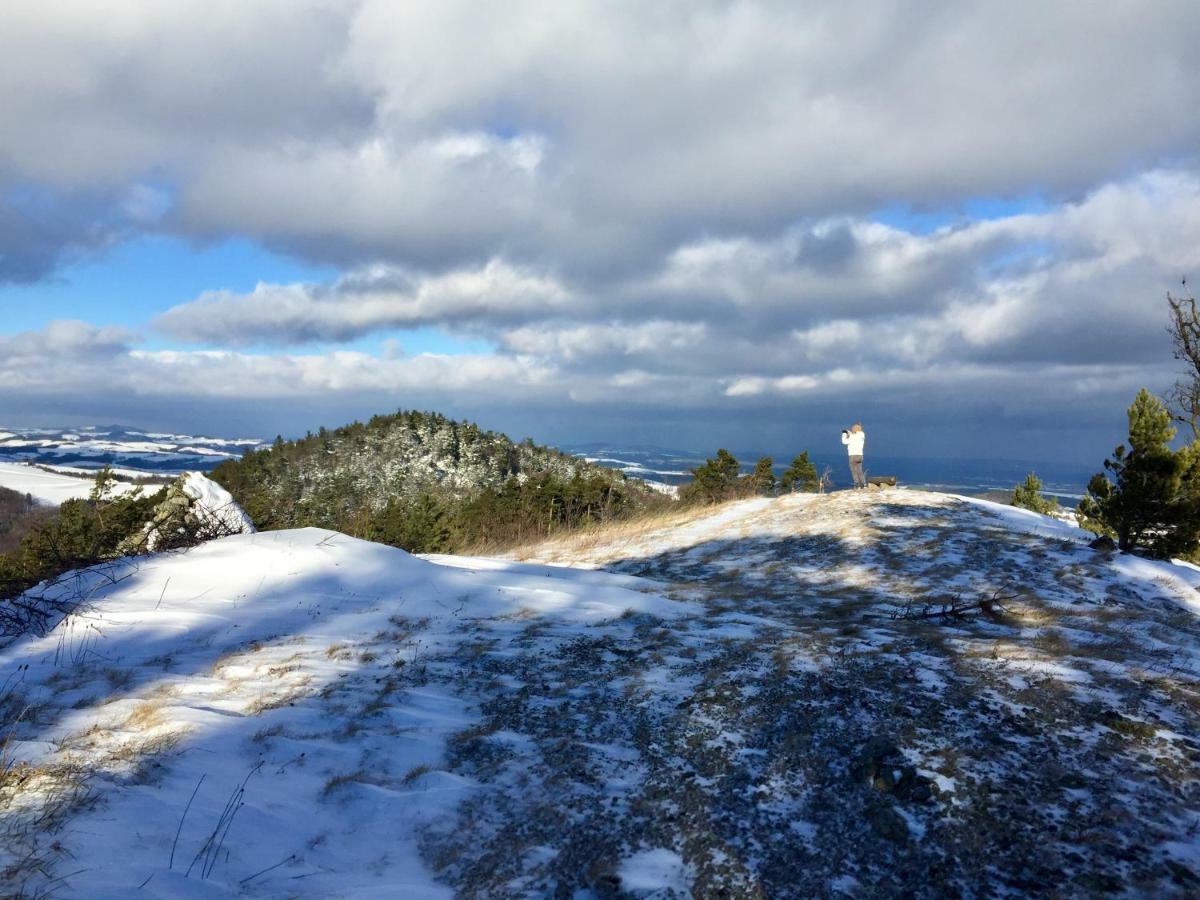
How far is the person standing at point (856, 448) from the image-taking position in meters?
17.9

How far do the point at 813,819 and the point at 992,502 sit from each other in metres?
14.5

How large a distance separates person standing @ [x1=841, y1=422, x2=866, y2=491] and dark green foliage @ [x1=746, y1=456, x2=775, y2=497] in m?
3.12

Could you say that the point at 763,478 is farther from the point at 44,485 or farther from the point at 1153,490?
the point at 44,485

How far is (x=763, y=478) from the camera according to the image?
→ 83.8 ft

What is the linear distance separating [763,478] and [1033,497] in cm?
1853

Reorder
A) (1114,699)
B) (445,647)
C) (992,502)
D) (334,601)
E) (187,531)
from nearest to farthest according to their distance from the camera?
(1114,699), (445,647), (334,601), (187,531), (992,502)

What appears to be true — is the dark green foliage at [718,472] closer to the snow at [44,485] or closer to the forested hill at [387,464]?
the forested hill at [387,464]

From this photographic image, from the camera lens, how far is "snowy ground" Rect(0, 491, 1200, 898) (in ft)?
9.44

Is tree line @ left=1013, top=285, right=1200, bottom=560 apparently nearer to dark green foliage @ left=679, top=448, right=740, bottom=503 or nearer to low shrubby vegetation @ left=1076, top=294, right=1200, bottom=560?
low shrubby vegetation @ left=1076, top=294, right=1200, bottom=560

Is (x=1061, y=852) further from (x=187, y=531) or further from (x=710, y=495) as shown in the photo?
(x=710, y=495)

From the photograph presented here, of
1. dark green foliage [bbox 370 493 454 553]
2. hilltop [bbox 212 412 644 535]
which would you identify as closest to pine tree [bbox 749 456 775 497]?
dark green foliage [bbox 370 493 454 553]

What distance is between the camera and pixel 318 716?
436 cm

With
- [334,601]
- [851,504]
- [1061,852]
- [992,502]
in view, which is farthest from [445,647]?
[992,502]

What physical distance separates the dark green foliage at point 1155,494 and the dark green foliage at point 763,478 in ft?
31.1
